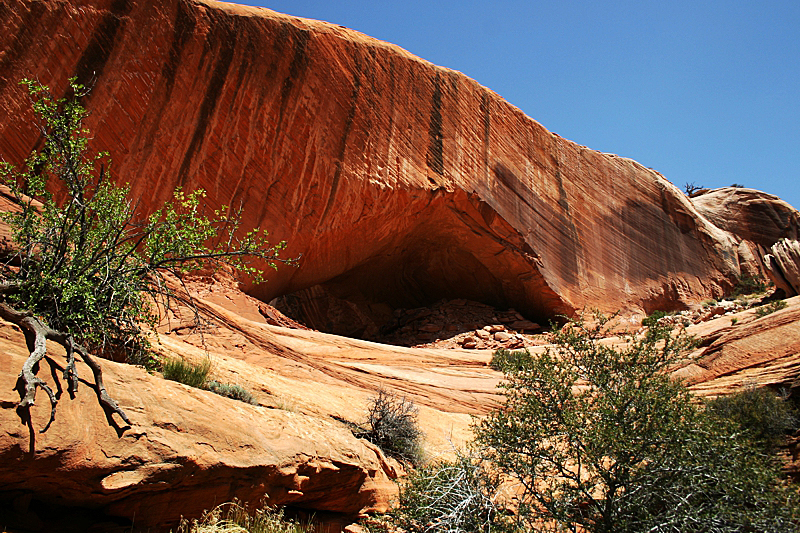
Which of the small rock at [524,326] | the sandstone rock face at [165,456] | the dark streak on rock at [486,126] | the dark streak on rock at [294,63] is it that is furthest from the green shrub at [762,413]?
the dark streak on rock at [294,63]

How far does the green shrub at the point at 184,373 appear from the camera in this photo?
19.4 ft

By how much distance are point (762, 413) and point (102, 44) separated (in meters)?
13.6

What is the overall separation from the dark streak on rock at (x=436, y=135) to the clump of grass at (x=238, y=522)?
11523 millimetres

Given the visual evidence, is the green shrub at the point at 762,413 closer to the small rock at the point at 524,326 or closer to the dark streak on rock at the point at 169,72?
the small rock at the point at 524,326

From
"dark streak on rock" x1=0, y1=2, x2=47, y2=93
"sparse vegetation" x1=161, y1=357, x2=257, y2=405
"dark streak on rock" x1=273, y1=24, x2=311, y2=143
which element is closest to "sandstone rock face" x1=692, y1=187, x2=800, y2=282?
"dark streak on rock" x1=273, y1=24, x2=311, y2=143

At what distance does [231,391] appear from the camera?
246 inches

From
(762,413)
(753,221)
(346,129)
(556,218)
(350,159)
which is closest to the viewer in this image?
(762,413)

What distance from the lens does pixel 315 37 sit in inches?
541

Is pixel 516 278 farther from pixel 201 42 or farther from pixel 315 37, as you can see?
pixel 201 42

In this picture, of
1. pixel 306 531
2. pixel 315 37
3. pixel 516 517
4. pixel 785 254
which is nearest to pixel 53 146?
pixel 306 531

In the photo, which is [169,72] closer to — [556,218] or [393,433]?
[393,433]

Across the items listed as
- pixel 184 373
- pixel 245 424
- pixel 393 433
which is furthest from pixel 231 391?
pixel 393 433

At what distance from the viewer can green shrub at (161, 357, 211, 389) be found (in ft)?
19.4

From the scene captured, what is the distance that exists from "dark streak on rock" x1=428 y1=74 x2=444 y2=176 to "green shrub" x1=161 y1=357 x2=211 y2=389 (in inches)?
402
